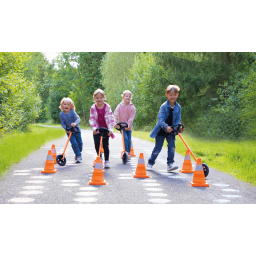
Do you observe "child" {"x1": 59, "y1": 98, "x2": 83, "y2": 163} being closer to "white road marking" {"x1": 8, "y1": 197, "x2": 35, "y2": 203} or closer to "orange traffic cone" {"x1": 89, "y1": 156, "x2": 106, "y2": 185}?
"orange traffic cone" {"x1": 89, "y1": 156, "x2": 106, "y2": 185}

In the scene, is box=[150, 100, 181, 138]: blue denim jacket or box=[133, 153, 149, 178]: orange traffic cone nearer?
box=[133, 153, 149, 178]: orange traffic cone

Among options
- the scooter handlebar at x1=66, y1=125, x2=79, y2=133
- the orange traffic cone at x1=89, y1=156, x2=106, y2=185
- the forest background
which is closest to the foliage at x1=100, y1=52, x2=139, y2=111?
the forest background

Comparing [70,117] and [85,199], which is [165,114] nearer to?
[70,117]

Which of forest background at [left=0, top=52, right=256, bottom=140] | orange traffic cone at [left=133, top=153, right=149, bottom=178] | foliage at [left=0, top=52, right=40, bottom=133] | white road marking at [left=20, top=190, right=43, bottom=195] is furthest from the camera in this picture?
forest background at [left=0, top=52, right=256, bottom=140]

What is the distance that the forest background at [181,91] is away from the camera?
12.1 meters

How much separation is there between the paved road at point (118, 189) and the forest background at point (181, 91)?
4739mm

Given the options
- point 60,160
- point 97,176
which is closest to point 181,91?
point 60,160

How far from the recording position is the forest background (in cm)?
1213

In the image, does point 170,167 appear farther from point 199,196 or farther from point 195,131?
point 195,131

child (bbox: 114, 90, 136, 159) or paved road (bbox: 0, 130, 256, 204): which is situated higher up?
child (bbox: 114, 90, 136, 159)

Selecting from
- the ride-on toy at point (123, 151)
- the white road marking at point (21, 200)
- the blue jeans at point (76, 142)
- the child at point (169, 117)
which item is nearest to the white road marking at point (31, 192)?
the white road marking at point (21, 200)

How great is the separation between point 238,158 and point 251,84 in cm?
484

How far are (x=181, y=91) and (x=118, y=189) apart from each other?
13.9m

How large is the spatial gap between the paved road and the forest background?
15.5 feet
